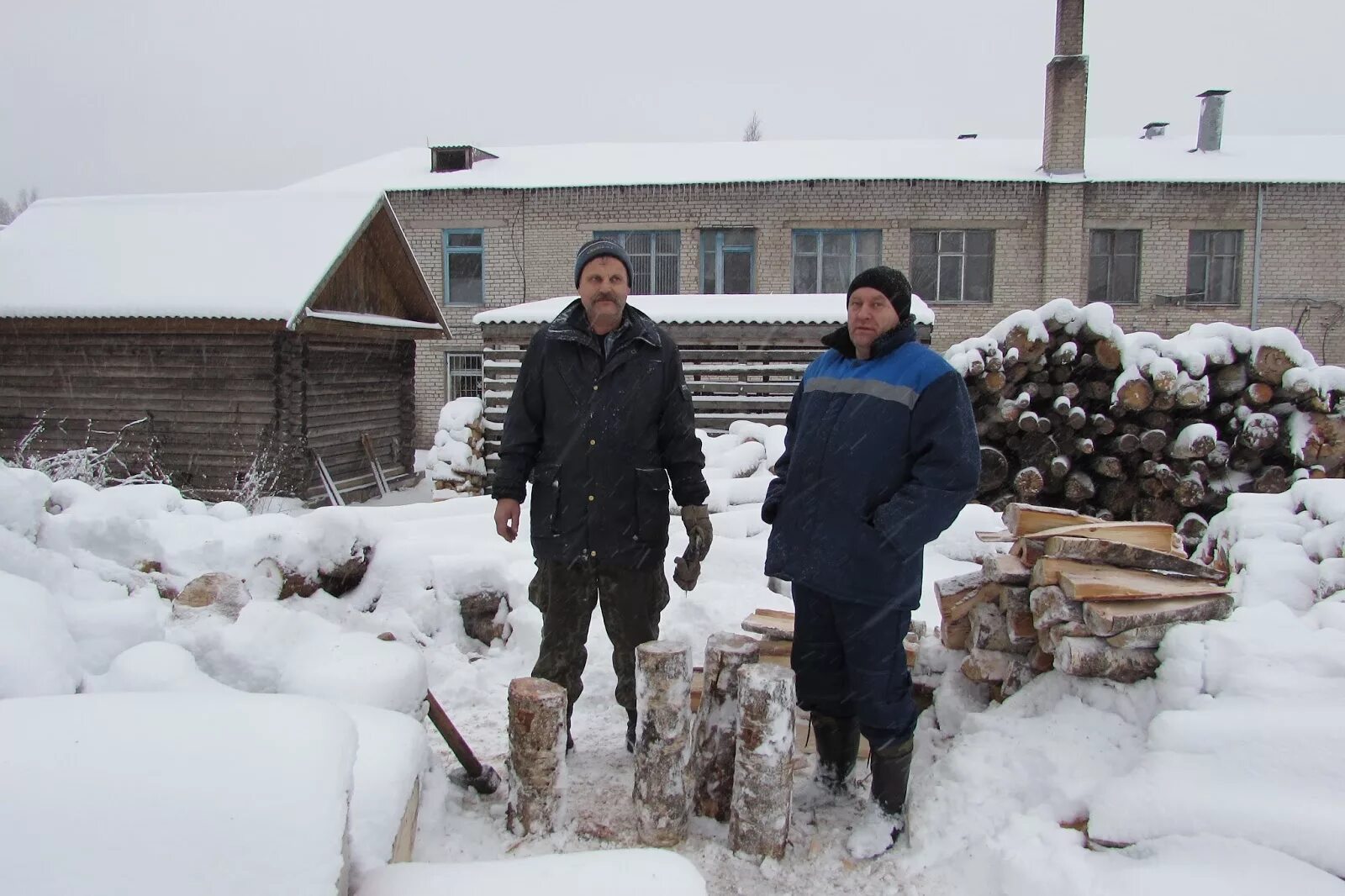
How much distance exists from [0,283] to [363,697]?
1074cm

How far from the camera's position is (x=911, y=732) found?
8.90 ft

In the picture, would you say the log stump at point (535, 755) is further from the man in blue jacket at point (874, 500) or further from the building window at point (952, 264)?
the building window at point (952, 264)

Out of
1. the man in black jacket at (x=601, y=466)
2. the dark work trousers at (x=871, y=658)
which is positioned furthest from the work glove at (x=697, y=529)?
the dark work trousers at (x=871, y=658)

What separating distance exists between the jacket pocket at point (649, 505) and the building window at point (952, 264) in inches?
570

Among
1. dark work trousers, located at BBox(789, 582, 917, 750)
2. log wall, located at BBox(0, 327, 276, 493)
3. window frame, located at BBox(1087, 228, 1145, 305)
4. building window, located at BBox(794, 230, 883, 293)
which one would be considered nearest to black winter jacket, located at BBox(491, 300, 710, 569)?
dark work trousers, located at BBox(789, 582, 917, 750)

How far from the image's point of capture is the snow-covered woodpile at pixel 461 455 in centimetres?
989

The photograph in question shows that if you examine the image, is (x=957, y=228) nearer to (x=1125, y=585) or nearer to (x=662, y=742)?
(x=1125, y=585)

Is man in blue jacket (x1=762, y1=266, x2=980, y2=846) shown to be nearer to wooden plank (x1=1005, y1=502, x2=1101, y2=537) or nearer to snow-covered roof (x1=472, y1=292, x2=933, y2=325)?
wooden plank (x1=1005, y1=502, x2=1101, y2=537)

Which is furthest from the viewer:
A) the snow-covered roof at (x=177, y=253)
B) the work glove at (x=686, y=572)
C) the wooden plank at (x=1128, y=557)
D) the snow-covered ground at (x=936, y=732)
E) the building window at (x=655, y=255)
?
the building window at (x=655, y=255)

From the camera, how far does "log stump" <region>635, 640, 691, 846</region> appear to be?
2.58 meters

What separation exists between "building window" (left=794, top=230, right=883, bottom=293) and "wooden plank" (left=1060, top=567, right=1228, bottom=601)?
1414cm

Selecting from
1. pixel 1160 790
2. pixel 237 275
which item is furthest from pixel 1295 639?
pixel 237 275

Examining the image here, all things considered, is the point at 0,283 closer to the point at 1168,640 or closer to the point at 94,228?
the point at 94,228

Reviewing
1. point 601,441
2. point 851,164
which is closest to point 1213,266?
point 851,164
